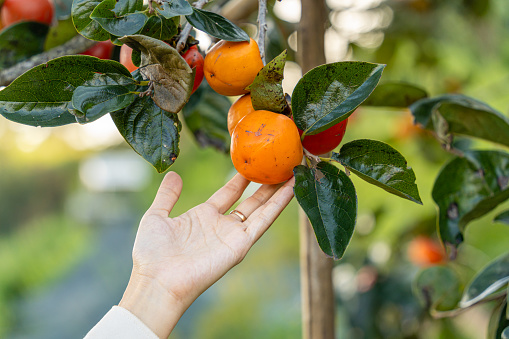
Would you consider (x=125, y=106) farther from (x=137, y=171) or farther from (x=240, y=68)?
(x=137, y=171)

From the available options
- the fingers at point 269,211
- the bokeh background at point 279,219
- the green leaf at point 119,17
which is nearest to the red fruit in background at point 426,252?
the bokeh background at point 279,219

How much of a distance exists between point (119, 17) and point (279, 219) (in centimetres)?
211

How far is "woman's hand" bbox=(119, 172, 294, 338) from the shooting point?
0.44m

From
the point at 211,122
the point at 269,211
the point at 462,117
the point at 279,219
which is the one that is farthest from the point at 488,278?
the point at 279,219

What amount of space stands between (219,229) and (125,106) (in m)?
0.20

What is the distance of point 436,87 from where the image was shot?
1263 mm

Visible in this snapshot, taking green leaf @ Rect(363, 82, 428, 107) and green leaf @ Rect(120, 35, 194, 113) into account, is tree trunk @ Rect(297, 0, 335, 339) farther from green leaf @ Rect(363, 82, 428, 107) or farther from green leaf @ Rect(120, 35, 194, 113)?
green leaf @ Rect(120, 35, 194, 113)

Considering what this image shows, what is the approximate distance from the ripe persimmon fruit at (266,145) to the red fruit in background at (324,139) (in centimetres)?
2

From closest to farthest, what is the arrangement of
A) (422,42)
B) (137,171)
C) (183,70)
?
(183,70)
(422,42)
(137,171)

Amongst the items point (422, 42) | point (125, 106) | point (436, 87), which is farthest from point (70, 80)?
point (436, 87)

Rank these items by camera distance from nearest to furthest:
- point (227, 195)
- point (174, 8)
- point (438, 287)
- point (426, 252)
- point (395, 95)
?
1. point (174, 8)
2. point (227, 195)
3. point (395, 95)
4. point (438, 287)
5. point (426, 252)

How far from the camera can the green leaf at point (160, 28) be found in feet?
1.07

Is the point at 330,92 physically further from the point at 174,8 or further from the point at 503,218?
the point at 503,218

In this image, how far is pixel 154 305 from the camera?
0.43 m
